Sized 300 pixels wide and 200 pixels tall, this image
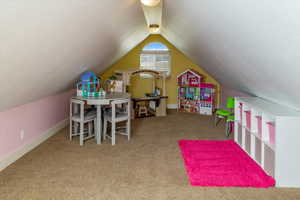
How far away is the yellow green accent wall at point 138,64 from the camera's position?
282 inches

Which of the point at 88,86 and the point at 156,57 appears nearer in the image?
the point at 88,86

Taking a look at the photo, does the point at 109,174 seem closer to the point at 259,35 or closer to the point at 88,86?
the point at 88,86

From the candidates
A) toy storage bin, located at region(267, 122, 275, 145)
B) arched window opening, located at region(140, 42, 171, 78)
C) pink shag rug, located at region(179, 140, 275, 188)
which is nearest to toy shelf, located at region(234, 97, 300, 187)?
toy storage bin, located at region(267, 122, 275, 145)

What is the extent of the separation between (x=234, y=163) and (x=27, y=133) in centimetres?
286

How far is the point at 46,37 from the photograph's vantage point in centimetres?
216

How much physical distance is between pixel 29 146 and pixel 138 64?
4479 mm

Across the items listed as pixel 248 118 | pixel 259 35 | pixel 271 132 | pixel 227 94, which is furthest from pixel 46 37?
pixel 227 94

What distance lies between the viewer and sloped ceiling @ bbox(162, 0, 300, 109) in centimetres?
166

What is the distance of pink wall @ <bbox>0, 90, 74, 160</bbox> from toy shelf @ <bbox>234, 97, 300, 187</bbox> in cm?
304

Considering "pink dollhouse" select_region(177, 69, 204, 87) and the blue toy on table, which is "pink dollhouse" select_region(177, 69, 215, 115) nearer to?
"pink dollhouse" select_region(177, 69, 204, 87)

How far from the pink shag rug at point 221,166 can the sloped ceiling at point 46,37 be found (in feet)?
6.56

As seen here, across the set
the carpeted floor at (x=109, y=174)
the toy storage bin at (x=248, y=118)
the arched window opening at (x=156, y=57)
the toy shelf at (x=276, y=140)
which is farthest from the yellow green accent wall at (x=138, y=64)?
the toy shelf at (x=276, y=140)

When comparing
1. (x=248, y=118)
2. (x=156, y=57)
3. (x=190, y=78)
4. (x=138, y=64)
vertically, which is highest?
(x=156, y=57)

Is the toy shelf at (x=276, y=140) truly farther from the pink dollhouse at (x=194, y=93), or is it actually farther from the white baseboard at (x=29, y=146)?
the pink dollhouse at (x=194, y=93)
